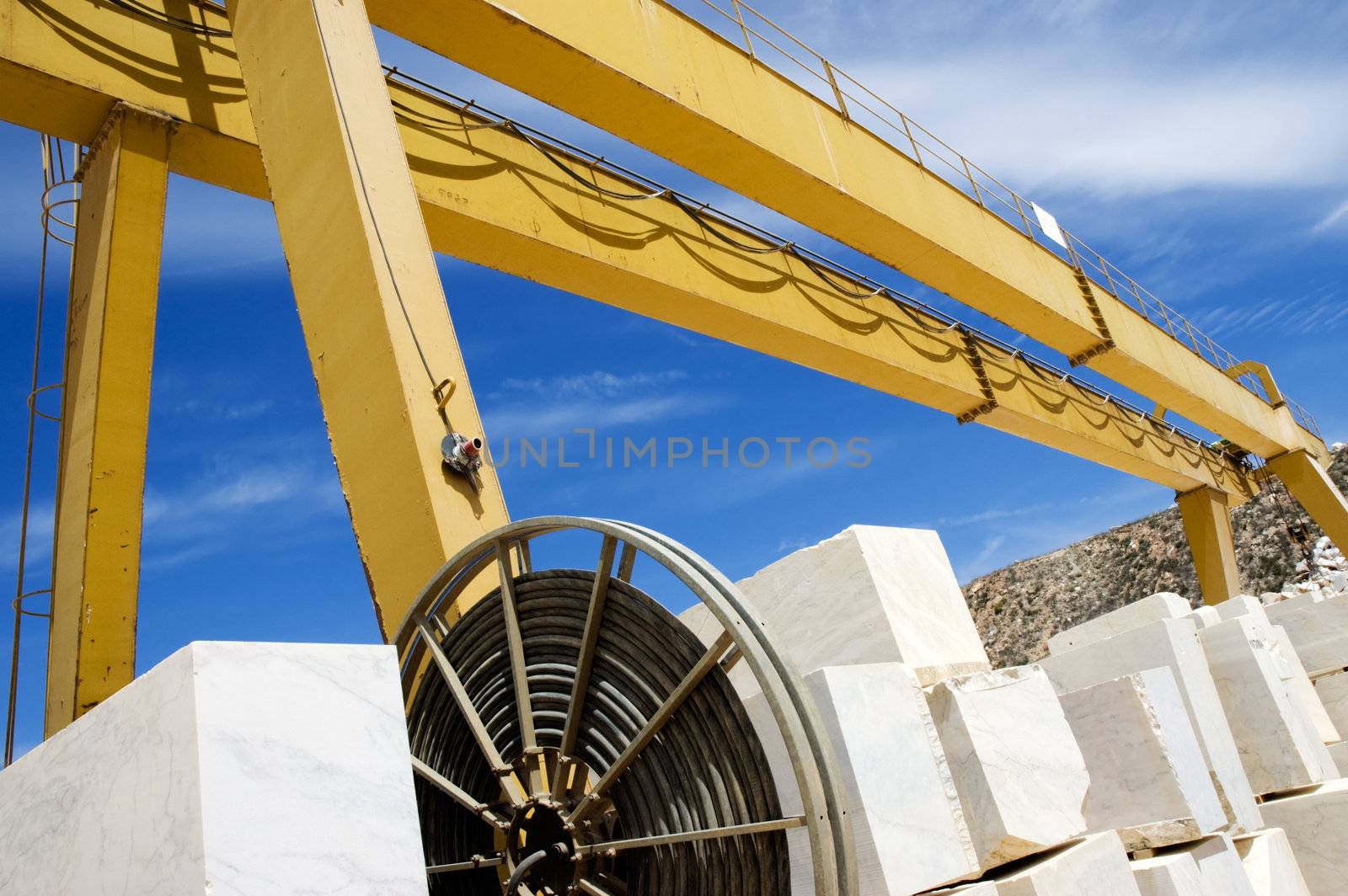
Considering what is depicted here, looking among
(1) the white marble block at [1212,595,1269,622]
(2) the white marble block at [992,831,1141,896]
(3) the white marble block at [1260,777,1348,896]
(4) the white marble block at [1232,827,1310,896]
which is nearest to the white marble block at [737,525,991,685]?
(2) the white marble block at [992,831,1141,896]

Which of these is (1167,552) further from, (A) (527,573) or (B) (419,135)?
(A) (527,573)

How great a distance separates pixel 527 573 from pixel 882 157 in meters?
6.43

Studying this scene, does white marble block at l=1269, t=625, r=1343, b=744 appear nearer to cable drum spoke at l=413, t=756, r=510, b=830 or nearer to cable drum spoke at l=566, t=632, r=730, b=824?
cable drum spoke at l=566, t=632, r=730, b=824

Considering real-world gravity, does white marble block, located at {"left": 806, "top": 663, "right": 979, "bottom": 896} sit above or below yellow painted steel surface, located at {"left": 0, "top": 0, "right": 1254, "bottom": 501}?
below

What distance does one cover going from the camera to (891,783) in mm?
2848

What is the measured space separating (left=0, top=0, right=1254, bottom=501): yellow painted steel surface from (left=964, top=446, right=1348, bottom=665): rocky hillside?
16.2m

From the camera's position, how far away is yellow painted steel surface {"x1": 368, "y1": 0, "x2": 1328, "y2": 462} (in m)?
5.60

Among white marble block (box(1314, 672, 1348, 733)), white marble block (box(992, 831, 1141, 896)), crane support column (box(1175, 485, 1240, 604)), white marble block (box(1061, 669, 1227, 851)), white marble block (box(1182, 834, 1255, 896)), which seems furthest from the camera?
crane support column (box(1175, 485, 1240, 604))

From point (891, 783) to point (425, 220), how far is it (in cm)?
467

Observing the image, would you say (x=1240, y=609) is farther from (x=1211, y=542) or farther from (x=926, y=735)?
(x=1211, y=542)

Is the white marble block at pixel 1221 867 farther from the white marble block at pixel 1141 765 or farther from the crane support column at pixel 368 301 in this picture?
the crane support column at pixel 368 301

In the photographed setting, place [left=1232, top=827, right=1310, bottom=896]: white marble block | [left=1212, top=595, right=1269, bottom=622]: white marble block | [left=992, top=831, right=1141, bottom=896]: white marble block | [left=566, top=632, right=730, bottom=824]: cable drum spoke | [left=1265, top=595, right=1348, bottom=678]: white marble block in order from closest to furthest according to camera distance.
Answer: [left=566, top=632, right=730, bottom=824]: cable drum spoke, [left=992, top=831, right=1141, bottom=896]: white marble block, [left=1232, top=827, right=1310, bottom=896]: white marble block, [left=1212, top=595, right=1269, bottom=622]: white marble block, [left=1265, top=595, right=1348, bottom=678]: white marble block

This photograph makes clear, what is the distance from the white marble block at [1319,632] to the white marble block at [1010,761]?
665 centimetres

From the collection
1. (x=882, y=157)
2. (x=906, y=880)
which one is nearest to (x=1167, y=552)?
(x=882, y=157)
